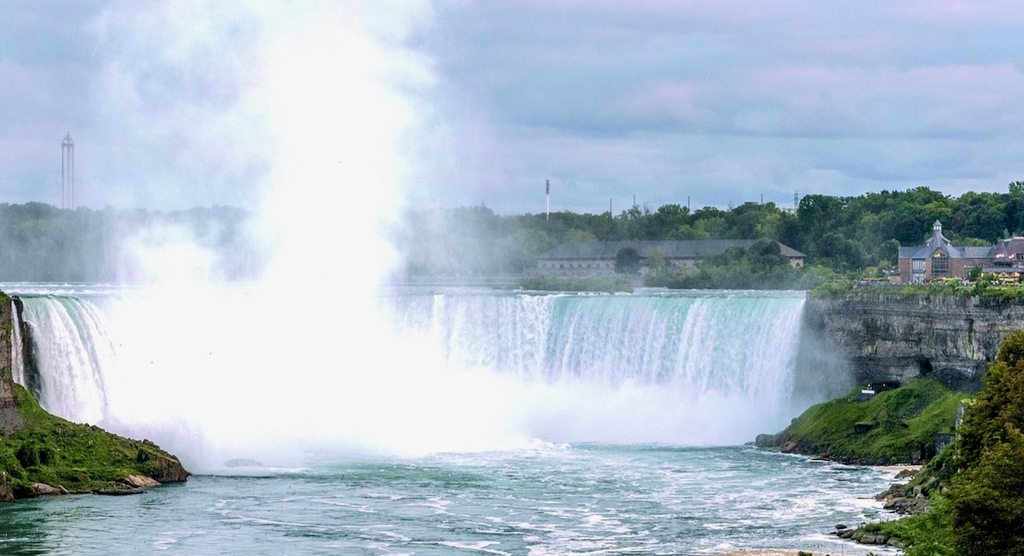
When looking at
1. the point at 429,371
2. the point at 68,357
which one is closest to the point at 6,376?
the point at 68,357

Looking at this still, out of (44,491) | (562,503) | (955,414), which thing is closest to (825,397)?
(955,414)

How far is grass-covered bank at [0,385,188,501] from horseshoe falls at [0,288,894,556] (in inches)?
56.5

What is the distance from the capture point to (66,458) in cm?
6456

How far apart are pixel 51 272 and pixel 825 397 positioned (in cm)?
5423

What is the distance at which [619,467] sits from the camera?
7156 cm

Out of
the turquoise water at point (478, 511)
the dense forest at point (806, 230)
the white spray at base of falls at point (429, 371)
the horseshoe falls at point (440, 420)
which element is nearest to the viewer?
the turquoise water at point (478, 511)

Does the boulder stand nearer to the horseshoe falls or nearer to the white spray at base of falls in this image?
the horseshoe falls

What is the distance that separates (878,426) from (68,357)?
98.5 feet

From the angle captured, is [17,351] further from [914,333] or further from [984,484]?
[984,484]

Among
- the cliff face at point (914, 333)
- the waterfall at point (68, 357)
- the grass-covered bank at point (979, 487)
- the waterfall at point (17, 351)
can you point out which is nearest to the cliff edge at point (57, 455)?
the waterfall at point (17, 351)

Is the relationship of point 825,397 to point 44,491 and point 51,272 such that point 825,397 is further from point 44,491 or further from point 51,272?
point 51,272

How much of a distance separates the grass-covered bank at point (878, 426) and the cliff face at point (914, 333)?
4.68 ft

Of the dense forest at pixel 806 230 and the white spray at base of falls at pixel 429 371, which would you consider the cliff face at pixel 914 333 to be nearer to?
the white spray at base of falls at pixel 429 371

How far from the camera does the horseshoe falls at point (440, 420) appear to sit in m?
56.3
